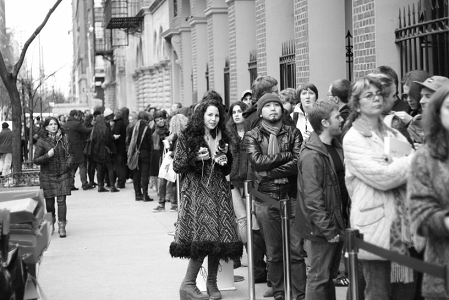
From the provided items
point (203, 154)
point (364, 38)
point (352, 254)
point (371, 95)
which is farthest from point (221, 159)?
point (364, 38)

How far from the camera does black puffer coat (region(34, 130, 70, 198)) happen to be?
13.4 metres

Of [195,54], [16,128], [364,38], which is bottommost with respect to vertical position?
[16,128]

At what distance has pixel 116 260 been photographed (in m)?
11.5

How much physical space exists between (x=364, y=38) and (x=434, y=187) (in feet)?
22.6

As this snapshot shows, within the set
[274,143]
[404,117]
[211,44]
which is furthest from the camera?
[211,44]

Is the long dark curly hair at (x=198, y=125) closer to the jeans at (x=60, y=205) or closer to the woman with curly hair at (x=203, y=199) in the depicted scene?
the woman with curly hair at (x=203, y=199)

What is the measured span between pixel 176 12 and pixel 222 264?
A: 21805mm

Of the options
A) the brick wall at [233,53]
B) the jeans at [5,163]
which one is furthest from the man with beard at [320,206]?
the jeans at [5,163]

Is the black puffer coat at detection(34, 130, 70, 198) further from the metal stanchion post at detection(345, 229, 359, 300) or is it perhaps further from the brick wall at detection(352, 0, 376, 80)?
the metal stanchion post at detection(345, 229, 359, 300)

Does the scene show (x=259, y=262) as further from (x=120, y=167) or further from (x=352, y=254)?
(x=120, y=167)

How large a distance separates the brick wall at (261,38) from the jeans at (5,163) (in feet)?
34.9

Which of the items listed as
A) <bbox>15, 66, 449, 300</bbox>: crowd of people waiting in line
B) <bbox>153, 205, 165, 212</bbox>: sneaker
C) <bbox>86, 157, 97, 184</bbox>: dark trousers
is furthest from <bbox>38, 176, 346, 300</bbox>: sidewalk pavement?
<bbox>86, 157, 97, 184</bbox>: dark trousers

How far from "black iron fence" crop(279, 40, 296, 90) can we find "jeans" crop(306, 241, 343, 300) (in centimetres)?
871

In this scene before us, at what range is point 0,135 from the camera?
26125 millimetres
